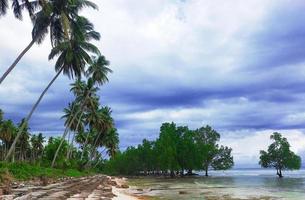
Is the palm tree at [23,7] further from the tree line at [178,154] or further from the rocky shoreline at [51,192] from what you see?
the tree line at [178,154]

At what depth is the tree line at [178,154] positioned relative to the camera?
99.9 meters

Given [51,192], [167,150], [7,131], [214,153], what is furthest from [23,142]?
[51,192]

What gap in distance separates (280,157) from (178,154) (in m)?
23.2

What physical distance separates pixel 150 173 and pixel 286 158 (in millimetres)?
46831

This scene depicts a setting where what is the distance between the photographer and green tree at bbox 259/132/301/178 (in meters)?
98.6

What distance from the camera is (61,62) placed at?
42.8 m

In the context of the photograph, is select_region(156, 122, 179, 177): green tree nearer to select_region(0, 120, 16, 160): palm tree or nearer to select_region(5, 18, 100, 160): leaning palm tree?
select_region(0, 120, 16, 160): palm tree

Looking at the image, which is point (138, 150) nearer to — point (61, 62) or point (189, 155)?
point (189, 155)

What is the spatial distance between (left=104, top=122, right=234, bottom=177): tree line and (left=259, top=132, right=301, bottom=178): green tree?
14351mm

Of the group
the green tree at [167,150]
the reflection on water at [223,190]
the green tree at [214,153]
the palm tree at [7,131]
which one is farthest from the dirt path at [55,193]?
the green tree at [214,153]

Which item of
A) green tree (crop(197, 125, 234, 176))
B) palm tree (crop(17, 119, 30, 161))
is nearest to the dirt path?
palm tree (crop(17, 119, 30, 161))

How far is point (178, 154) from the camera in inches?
4055

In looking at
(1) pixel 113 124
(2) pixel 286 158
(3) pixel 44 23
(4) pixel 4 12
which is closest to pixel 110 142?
(1) pixel 113 124

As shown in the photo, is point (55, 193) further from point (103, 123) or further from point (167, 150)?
point (167, 150)
